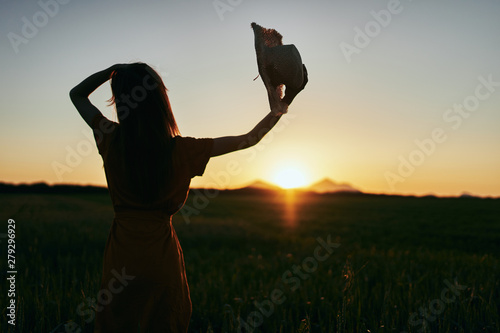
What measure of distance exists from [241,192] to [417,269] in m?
63.0

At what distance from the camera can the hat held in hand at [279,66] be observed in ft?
6.68

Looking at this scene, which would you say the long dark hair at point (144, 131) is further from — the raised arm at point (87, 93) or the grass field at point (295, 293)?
the grass field at point (295, 293)

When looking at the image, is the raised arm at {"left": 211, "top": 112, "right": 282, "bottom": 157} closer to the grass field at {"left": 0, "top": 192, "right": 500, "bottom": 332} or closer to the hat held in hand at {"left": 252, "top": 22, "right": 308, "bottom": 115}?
the hat held in hand at {"left": 252, "top": 22, "right": 308, "bottom": 115}

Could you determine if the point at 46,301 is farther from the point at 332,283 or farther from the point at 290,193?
the point at 290,193

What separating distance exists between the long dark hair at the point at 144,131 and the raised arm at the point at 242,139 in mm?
254

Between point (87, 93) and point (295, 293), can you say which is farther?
point (295, 293)

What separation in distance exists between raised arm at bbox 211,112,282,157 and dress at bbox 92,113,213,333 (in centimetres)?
5

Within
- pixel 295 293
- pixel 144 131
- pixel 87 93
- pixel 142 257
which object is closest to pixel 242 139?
pixel 144 131

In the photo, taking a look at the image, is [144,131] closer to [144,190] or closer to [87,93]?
[144,190]

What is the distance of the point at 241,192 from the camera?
68938 mm

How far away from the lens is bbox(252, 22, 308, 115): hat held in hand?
2035 millimetres

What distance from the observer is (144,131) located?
5.88ft

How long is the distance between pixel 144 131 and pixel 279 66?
0.84 meters

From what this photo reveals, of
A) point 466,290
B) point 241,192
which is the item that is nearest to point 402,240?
point 466,290
